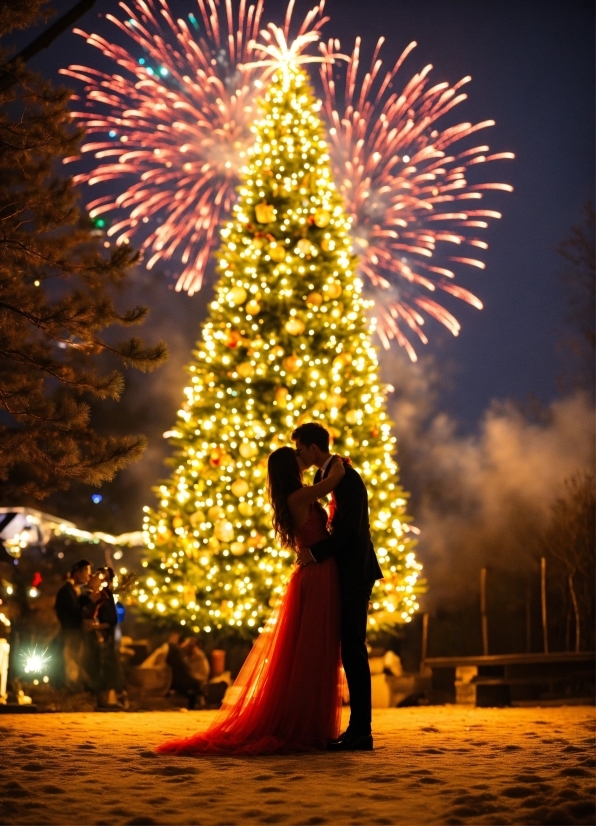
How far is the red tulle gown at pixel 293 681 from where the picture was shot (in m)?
5.80

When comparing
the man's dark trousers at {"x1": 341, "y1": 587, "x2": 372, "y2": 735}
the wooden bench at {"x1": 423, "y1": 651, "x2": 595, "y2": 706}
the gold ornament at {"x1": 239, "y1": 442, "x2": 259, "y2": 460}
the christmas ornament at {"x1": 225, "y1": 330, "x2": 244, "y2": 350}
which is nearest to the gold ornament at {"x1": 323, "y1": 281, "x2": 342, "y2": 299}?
the christmas ornament at {"x1": 225, "y1": 330, "x2": 244, "y2": 350}

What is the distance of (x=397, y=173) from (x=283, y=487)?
8.66 meters

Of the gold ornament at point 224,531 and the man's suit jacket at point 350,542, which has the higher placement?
the gold ornament at point 224,531

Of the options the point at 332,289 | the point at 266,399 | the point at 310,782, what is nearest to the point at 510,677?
the point at 266,399

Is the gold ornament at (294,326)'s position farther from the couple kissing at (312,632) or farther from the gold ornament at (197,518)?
the couple kissing at (312,632)

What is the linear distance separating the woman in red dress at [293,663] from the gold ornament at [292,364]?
517 cm

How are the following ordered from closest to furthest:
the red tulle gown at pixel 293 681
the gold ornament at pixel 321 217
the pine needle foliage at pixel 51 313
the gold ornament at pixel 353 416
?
the red tulle gown at pixel 293 681 → the pine needle foliage at pixel 51 313 → the gold ornament at pixel 353 416 → the gold ornament at pixel 321 217

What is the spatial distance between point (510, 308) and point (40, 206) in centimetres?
1230

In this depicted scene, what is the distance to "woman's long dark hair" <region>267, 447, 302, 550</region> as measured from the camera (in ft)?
20.4

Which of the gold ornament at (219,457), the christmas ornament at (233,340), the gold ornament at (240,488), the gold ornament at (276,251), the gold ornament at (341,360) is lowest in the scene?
the gold ornament at (240,488)

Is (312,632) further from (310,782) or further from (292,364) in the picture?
(292,364)

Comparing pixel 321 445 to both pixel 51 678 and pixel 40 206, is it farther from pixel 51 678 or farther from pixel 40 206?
pixel 51 678

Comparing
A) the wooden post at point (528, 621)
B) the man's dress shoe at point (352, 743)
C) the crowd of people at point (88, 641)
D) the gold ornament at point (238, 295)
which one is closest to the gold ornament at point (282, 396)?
the gold ornament at point (238, 295)

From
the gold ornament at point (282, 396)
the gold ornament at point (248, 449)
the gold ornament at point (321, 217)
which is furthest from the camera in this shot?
the gold ornament at point (321, 217)
